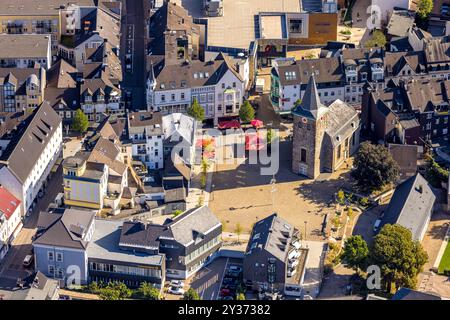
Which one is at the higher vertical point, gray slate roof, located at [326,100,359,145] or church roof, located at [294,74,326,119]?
church roof, located at [294,74,326,119]

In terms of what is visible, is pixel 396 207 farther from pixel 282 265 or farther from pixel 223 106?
pixel 223 106

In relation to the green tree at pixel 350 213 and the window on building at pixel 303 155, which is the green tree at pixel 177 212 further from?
the green tree at pixel 350 213

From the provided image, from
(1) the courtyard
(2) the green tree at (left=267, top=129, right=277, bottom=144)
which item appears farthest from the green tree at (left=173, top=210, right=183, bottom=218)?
(2) the green tree at (left=267, top=129, right=277, bottom=144)

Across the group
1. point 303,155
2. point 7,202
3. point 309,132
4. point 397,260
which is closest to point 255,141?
point 303,155

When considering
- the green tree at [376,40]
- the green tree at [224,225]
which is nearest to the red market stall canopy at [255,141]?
the green tree at [224,225]

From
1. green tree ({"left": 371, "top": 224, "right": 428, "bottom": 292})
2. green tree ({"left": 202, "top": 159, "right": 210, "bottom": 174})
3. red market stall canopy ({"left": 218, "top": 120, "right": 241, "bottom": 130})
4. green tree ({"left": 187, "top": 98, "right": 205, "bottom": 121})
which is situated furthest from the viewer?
red market stall canopy ({"left": 218, "top": 120, "right": 241, "bottom": 130})

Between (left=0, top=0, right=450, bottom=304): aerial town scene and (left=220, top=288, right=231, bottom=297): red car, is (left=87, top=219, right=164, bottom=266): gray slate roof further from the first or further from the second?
(left=220, top=288, right=231, bottom=297): red car
